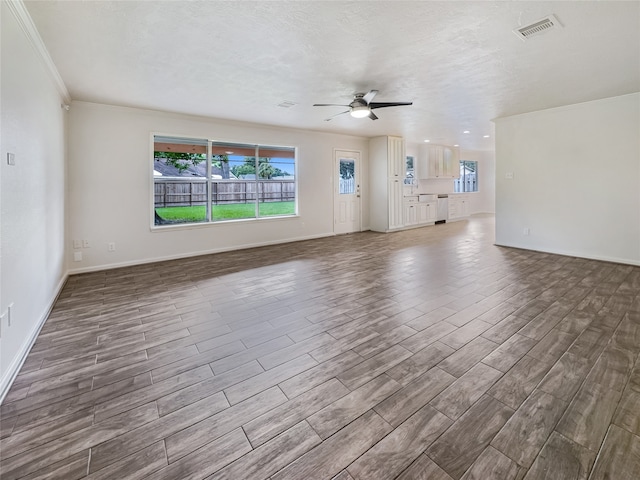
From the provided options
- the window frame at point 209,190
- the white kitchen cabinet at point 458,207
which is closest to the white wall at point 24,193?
the window frame at point 209,190

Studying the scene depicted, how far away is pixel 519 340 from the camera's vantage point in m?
2.47

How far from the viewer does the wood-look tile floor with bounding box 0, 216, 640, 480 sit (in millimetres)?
1408

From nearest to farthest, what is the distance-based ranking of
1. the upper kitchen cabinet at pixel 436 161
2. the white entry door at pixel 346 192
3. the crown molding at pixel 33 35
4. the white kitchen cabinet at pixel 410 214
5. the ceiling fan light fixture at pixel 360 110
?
the crown molding at pixel 33 35
the ceiling fan light fixture at pixel 360 110
the white entry door at pixel 346 192
the white kitchen cabinet at pixel 410 214
the upper kitchen cabinet at pixel 436 161

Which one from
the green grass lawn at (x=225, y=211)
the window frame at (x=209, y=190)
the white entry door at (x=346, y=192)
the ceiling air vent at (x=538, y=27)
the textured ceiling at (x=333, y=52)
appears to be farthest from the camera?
the white entry door at (x=346, y=192)

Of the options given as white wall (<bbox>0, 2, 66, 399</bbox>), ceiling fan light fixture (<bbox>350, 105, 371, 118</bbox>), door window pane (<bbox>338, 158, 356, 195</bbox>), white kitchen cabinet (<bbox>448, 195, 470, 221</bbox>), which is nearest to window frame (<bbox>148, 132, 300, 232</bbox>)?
door window pane (<bbox>338, 158, 356, 195</bbox>)

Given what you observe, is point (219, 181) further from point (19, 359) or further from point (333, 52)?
point (19, 359)

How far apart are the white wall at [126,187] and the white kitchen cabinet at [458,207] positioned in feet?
22.5

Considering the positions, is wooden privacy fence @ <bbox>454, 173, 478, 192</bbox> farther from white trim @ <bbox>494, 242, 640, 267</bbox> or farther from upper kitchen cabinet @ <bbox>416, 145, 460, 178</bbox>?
white trim @ <bbox>494, 242, 640, 267</bbox>

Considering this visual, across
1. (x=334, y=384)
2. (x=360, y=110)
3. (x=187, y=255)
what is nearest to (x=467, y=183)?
(x=360, y=110)

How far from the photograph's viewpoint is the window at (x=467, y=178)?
39.0ft

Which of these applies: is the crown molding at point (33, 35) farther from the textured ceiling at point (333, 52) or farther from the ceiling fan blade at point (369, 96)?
the ceiling fan blade at point (369, 96)

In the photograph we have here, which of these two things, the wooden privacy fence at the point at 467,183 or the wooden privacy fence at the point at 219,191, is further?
the wooden privacy fence at the point at 467,183

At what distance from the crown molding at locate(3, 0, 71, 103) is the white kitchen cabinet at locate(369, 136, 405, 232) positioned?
6391mm

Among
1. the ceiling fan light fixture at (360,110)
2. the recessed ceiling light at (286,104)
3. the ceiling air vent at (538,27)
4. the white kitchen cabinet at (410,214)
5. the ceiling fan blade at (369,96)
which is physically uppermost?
the recessed ceiling light at (286,104)
